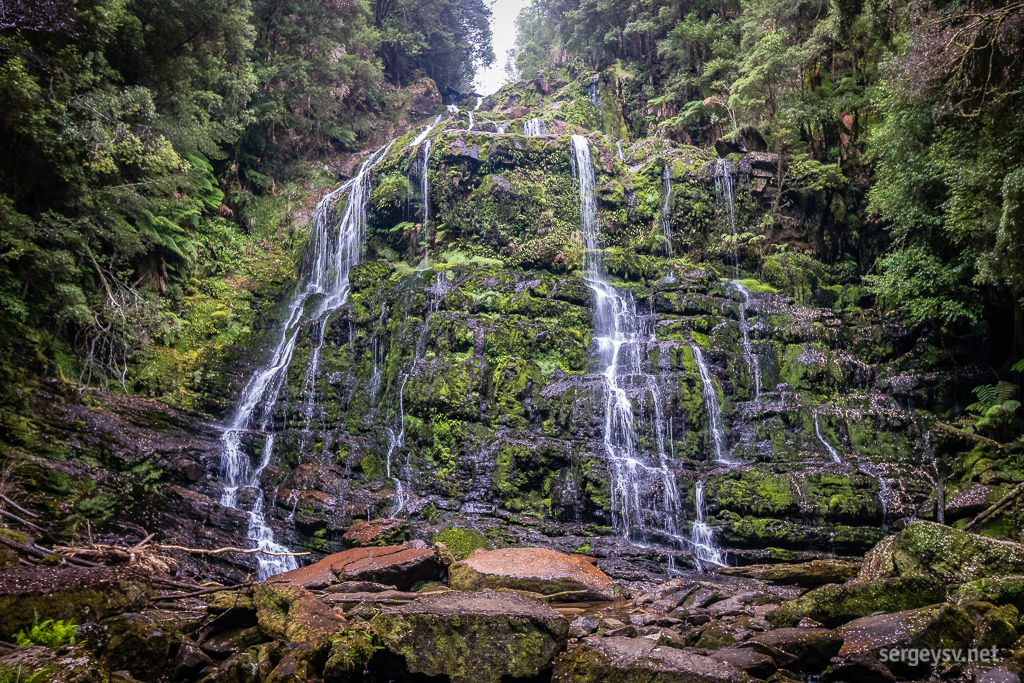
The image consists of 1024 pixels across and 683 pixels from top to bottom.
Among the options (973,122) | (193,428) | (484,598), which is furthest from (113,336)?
(973,122)

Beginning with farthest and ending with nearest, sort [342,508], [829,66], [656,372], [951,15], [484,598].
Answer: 1. [829,66]
2. [656,372]
3. [342,508]
4. [951,15]
5. [484,598]

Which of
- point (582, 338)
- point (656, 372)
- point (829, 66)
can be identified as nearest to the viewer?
point (656, 372)

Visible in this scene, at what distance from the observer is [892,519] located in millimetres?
10055

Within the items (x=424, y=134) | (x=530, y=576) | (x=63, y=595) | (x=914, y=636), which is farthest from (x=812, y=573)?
(x=424, y=134)

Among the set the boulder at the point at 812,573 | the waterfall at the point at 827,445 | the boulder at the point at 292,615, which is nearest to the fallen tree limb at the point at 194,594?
the boulder at the point at 292,615

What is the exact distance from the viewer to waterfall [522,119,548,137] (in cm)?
2325

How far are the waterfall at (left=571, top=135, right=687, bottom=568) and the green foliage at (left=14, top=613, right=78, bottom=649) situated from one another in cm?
893

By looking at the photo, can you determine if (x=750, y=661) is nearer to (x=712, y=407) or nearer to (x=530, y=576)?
(x=530, y=576)

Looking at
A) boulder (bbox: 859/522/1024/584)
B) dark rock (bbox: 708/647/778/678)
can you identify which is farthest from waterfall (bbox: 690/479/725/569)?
dark rock (bbox: 708/647/778/678)

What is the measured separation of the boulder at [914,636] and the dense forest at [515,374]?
3cm

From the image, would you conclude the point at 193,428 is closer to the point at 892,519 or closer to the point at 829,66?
the point at 892,519

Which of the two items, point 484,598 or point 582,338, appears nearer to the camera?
point 484,598

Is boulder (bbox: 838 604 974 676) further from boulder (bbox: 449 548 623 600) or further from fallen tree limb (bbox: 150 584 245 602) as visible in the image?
fallen tree limb (bbox: 150 584 245 602)

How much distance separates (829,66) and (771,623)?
19.6 m
